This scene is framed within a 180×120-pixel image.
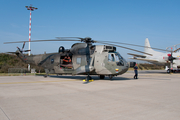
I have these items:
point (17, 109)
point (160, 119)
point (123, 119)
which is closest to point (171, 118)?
point (160, 119)

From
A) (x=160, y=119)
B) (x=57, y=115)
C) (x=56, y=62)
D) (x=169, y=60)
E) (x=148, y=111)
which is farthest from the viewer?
(x=169, y=60)

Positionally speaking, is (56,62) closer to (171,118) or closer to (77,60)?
(77,60)

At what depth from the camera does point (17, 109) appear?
4.64 meters

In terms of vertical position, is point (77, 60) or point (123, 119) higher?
point (77, 60)

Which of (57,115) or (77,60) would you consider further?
(77,60)

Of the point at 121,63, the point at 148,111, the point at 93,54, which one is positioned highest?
the point at 93,54

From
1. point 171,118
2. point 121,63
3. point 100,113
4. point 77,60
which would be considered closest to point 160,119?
point 171,118

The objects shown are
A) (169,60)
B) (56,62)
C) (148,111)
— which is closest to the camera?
(148,111)

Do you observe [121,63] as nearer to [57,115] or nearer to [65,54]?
[65,54]

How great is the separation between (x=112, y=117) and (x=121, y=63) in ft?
32.5

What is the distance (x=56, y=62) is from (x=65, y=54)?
1404 mm

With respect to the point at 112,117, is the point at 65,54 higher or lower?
higher

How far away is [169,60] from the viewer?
100.0 ft

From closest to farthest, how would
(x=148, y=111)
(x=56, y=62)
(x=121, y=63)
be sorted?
(x=148, y=111)
(x=121, y=63)
(x=56, y=62)
